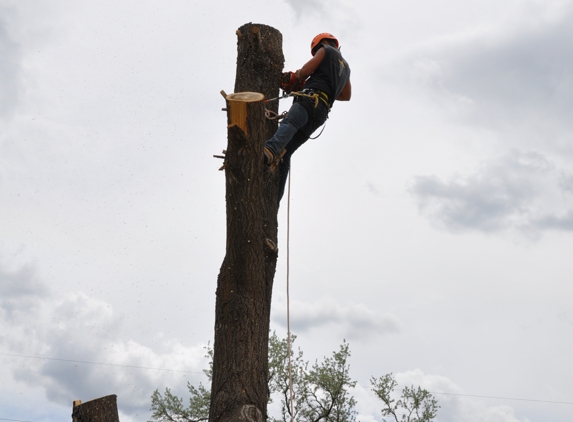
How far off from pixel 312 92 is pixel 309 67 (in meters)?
0.23

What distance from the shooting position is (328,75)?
5.00 m

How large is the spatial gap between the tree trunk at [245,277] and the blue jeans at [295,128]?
24 cm

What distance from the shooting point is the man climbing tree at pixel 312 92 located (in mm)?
4566

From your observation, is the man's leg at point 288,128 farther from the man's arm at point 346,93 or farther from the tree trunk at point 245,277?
the man's arm at point 346,93

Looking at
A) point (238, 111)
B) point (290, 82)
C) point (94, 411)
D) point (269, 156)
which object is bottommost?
point (94, 411)

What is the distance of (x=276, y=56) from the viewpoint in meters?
4.79

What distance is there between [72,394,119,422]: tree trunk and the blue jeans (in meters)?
1.91

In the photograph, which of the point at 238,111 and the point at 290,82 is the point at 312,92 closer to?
the point at 290,82

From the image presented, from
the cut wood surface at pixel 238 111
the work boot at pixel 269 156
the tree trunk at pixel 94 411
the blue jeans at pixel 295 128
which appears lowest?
the tree trunk at pixel 94 411

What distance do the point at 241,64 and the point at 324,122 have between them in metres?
0.84

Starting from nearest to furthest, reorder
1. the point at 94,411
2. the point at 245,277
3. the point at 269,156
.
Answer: the point at 94,411 → the point at 245,277 → the point at 269,156

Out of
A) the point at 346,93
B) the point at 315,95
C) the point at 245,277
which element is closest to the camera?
the point at 245,277

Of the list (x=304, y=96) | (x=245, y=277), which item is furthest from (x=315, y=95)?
(x=245, y=277)

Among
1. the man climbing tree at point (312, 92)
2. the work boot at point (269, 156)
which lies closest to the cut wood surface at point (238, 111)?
the work boot at point (269, 156)
